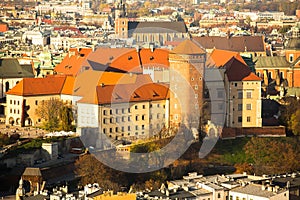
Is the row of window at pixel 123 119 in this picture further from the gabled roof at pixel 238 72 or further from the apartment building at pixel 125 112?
the gabled roof at pixel 238 72

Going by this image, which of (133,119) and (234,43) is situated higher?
(234,43)

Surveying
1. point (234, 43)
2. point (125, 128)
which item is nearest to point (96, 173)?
point (125, 128)

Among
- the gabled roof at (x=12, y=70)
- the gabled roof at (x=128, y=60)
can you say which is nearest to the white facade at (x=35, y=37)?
the gabled roof at (x=12, y=70)

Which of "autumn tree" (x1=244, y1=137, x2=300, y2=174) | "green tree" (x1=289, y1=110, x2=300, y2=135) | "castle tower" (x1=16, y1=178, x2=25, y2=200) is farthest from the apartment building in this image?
"castle tower" (x1=16, y1=178, x2=25, y2=200)

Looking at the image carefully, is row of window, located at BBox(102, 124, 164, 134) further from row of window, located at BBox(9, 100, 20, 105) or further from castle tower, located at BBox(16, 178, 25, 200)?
castle tower, located at BBox(16, 178, 25, 200)

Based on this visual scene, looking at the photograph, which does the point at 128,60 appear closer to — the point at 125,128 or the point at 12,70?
the point at 12,70
